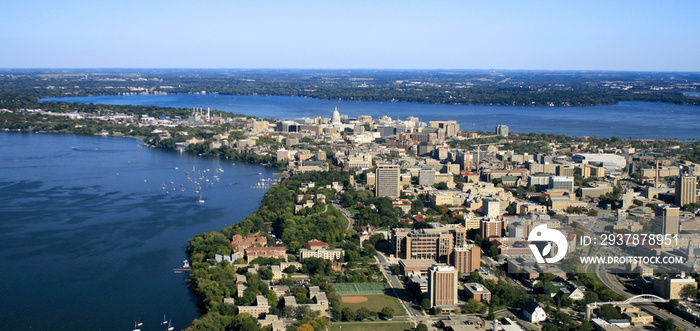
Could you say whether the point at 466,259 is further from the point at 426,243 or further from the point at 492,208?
the point at 492,208

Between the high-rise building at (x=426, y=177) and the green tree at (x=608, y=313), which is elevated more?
the high-rise building at (x=426, y=177)

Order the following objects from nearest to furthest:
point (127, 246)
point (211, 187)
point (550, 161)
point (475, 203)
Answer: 1. point (127, 246)
2. point (475, 203)
3. point (211, 187)
4. point (550, 161)

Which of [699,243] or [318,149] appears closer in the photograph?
[699,243]

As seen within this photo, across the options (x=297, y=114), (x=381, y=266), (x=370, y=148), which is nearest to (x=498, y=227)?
(x=381, y=266)

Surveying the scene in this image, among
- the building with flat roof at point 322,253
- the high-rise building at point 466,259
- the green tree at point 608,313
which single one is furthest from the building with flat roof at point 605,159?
the green tree at point 608,313

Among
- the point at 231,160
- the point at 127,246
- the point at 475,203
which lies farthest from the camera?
the point at 231,160

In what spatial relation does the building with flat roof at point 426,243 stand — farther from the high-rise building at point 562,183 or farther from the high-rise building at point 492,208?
the high-rise building at point 562,183

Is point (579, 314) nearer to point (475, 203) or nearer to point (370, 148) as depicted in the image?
point (475, 203)
